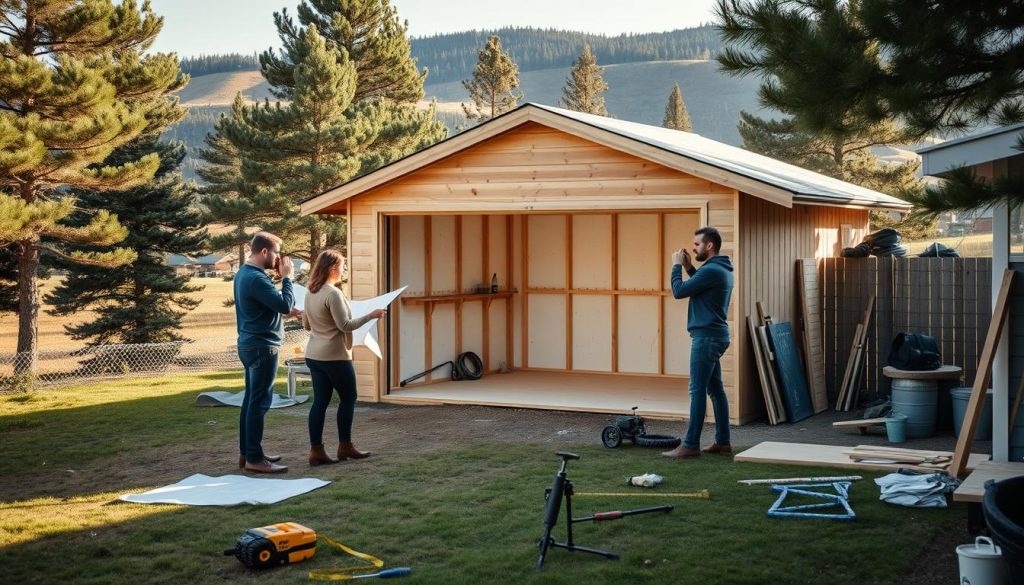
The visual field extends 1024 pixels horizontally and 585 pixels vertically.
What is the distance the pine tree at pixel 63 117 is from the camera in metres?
15.7

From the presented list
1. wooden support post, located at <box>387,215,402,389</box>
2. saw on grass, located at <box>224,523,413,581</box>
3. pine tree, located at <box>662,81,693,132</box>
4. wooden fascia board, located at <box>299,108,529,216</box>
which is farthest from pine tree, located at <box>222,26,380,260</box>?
pine tree, located at <box>662,81,693,132</box>

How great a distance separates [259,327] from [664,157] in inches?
178

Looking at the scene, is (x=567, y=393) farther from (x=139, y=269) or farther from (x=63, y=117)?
(x=139, y=269)

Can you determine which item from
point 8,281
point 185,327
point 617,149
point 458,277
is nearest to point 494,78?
point 185,327

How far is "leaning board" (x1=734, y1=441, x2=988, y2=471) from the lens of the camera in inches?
313

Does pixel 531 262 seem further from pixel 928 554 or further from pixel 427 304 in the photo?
pixel 928 554

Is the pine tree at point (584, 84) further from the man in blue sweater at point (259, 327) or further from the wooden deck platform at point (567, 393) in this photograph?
the man in blue sweater at point (259, 327)

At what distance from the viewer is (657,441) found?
8.92m

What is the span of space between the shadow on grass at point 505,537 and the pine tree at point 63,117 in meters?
9.97

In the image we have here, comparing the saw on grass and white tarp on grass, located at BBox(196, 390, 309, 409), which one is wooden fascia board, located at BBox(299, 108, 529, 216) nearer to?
white tarp on grass, located at BBox(196, 390, 309, 409)

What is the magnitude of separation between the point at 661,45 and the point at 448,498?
181158 mm

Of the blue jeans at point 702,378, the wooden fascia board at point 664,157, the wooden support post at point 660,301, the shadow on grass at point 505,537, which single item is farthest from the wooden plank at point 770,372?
the wooden support post at point 660,301

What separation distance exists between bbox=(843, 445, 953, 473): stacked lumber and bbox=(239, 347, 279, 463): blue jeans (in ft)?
15.0

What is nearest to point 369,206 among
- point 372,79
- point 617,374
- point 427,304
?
point 427,304
